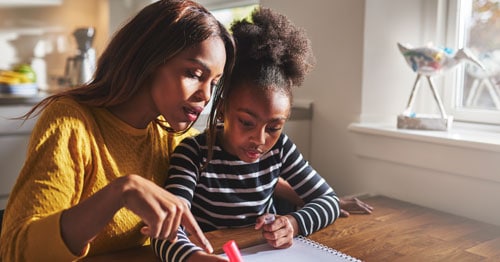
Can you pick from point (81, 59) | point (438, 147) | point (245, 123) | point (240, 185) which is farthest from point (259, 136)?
point (81, 59)

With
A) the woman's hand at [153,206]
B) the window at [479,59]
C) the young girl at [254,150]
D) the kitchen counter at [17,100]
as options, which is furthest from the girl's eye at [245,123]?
the kitchen counter at [17,100]

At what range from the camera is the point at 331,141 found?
1.67m

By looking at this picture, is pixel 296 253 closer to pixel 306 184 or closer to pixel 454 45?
pixel 306 184

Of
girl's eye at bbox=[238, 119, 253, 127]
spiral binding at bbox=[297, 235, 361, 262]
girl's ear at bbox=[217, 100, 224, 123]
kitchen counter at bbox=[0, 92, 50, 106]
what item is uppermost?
girl's ear at bbox=[217, 100, 224, 123]

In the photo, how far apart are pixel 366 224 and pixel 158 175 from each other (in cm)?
47

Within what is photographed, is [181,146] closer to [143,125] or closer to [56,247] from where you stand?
[143,125]

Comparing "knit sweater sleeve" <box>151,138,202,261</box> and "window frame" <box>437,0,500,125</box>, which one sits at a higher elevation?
Answer: "window frame" <box>437,0,500,125</box>

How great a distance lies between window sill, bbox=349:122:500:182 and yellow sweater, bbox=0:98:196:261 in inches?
26.6

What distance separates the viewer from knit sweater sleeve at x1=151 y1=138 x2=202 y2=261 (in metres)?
0.87

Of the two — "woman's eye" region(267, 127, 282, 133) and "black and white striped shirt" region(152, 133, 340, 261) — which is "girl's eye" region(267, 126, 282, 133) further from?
"black and white striped shirt" region(152, 133, 340, 261)

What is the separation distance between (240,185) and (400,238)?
1.13ft

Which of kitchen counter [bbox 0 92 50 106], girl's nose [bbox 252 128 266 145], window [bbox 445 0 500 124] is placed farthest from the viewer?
kitchen counter [bbox 0 92 50 106]

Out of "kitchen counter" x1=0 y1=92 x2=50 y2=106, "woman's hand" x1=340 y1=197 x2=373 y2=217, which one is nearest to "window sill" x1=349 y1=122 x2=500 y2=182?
"woman's hand" x1=340 y1=197 x2=373 y2=217

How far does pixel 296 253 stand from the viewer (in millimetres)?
957
